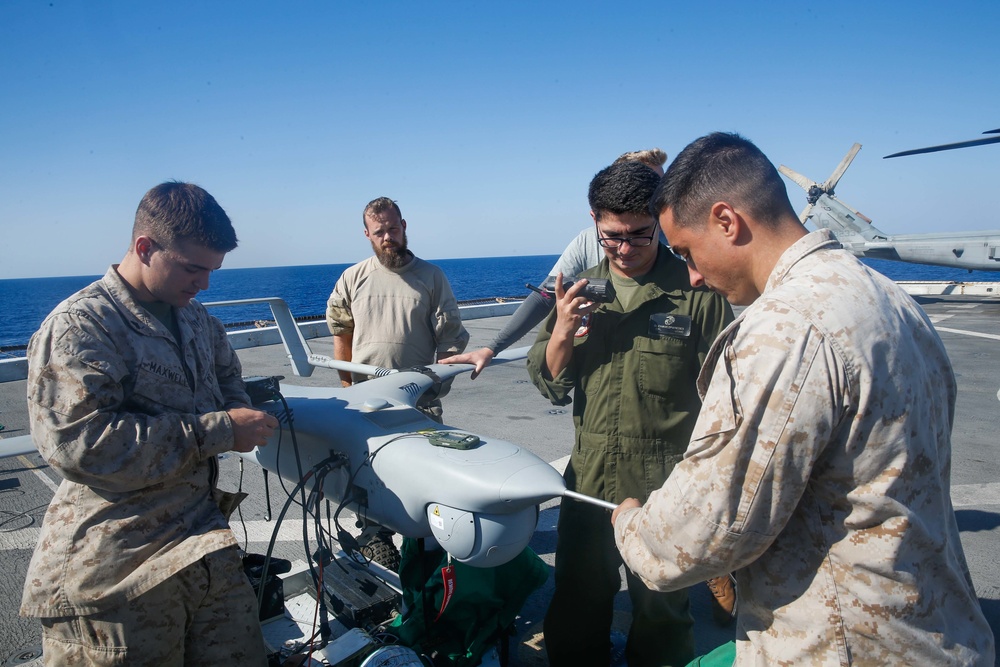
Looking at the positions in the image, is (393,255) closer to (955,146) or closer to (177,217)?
(177,217)

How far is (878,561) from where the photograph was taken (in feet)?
4.06

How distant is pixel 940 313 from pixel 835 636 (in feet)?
65.3

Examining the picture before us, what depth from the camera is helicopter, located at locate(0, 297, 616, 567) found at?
220 cm

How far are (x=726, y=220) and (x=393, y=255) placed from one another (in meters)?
2.89

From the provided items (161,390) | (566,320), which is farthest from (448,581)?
(161,390)

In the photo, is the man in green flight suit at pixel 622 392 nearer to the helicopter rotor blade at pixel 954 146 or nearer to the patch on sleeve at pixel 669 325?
the patch on sleeve at pixel 669 325

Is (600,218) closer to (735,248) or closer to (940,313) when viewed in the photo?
(735,248)

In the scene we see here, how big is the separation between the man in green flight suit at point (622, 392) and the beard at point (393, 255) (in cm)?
175

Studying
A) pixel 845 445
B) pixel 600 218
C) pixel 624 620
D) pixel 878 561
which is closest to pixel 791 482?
pixel 845 445

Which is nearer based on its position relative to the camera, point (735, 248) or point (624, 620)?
point (735, 248)

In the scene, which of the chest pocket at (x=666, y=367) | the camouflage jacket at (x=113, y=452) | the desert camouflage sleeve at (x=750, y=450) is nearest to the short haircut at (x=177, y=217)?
the camouflage jacket at (x=113, y=452)

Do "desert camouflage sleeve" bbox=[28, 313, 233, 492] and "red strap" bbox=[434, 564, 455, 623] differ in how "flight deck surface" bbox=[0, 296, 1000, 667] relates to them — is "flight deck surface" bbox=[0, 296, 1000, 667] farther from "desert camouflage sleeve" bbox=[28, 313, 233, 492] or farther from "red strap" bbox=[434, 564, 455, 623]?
"desert camouflage sleeve" bbox=[28, 313, 233, 492]

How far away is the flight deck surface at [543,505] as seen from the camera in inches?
128

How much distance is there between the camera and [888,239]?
26453 mm
